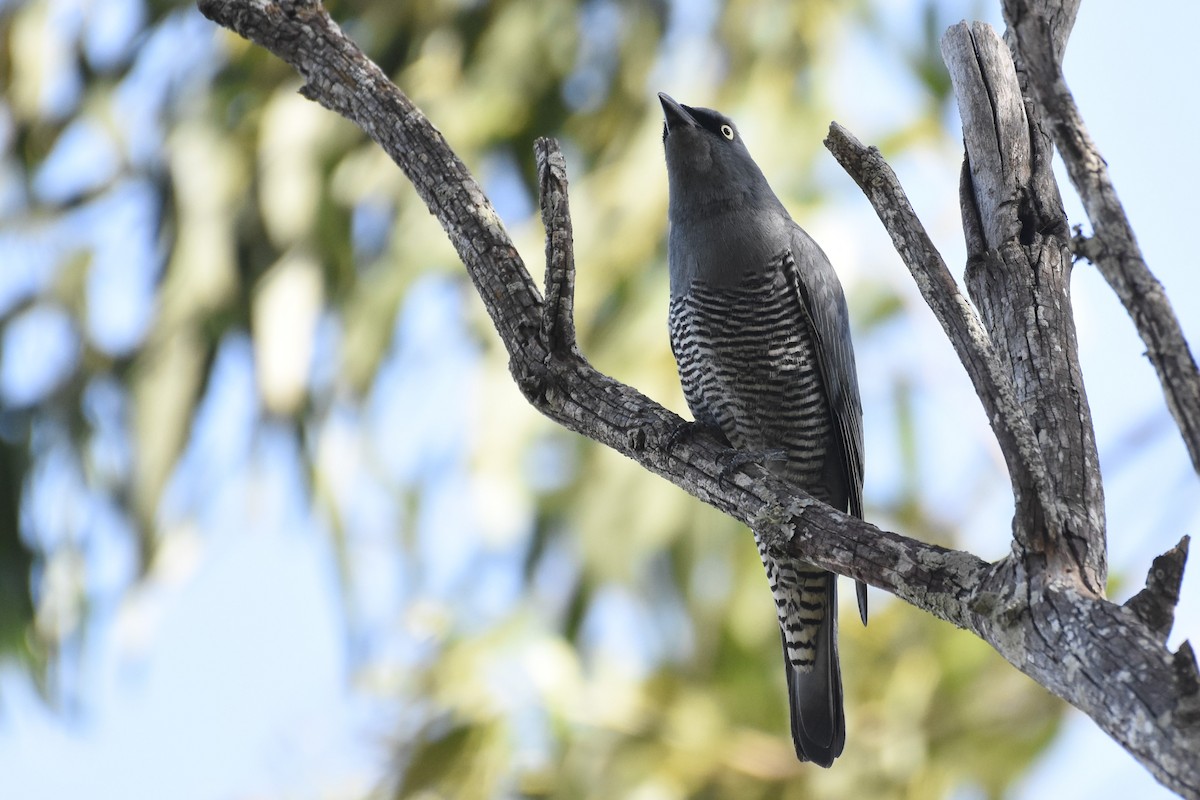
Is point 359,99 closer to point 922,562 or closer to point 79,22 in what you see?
point 922,562

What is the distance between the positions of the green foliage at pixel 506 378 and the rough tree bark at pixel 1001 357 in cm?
218

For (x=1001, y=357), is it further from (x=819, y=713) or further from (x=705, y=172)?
(x=705, y=172)

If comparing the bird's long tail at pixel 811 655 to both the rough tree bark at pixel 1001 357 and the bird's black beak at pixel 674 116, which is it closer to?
the rough tree bark at pixel 1001 357

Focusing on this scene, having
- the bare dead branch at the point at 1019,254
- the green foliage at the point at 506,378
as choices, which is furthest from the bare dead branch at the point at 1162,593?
the green foliage at the point at 506,378

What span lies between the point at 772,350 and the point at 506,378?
1836 mm

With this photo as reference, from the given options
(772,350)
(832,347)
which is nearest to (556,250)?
(772,350)

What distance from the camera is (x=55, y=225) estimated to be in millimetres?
6270

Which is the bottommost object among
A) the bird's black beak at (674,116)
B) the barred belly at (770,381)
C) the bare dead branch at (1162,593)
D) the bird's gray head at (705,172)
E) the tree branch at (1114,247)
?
the bare dead branch at (1162,593)

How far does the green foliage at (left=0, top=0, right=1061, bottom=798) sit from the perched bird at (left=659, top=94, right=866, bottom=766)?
126 cm

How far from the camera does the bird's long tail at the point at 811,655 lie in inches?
132

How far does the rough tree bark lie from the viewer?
5.51ft

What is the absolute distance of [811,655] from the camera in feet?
11.6

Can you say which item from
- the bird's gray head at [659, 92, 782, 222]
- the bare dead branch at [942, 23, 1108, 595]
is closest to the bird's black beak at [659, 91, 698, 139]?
the bird's gray head at [659, 92, 782, 222]

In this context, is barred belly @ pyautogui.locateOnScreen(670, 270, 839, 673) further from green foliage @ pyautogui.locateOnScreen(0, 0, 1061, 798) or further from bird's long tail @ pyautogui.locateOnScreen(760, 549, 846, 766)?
green foliage @ pyautogui.locateOnScreen(0, 0, 1061, 798)
